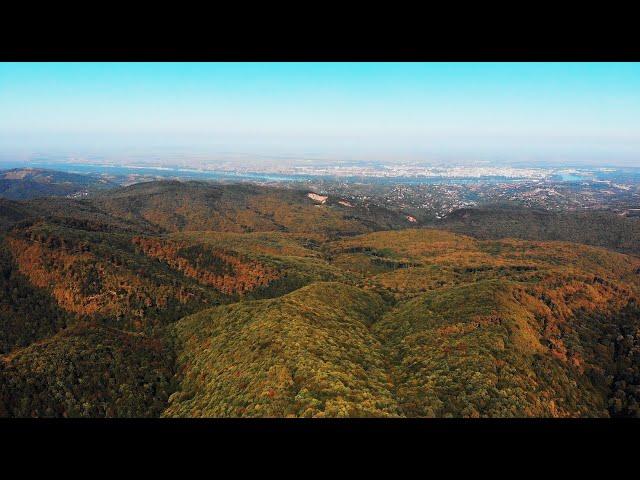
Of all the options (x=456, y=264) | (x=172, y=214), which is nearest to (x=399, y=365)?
(x=456, y=264)

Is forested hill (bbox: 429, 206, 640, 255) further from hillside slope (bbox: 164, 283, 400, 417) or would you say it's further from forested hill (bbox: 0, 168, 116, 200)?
forested hill (bbox: 0, 168, 116, 200)

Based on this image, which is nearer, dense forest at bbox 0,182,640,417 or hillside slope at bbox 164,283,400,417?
hillside slope at bbox 164,283,400,417

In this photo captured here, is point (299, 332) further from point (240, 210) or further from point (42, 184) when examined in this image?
point (42, 184)

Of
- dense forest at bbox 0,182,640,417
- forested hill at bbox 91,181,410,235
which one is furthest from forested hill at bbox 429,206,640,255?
dense forest at bbox 0,182,640,417

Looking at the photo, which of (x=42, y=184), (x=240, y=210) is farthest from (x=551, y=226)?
(x=42, y=184)

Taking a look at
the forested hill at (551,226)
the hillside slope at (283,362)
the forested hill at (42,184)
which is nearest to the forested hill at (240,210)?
the forested hill at (551,226)

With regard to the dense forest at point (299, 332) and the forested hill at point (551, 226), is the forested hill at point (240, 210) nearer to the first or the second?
the forested hill at point (551, 226)
